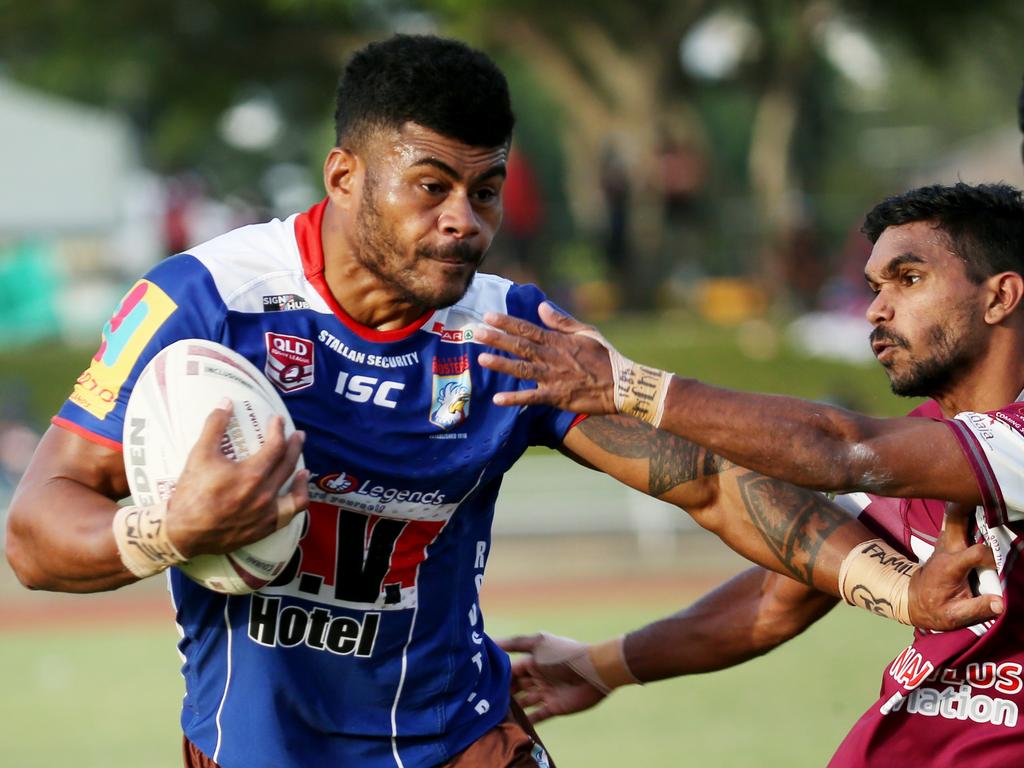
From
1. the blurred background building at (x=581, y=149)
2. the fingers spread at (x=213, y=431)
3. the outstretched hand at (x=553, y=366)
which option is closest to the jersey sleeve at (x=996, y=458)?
the outstretched hand at (x=553, y=366)

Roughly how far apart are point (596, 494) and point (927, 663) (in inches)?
457

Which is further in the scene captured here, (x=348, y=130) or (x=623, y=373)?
(x=348, y=130)

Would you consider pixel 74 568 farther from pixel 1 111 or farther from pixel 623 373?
pixel 1 111

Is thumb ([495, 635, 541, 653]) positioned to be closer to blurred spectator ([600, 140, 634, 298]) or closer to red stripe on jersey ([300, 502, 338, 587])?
red stripe on jersey ([300, 502, 338, 587])

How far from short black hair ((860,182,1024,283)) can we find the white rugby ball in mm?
1786

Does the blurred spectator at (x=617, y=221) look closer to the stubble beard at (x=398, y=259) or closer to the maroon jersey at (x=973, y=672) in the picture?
the maroon jersey at (x=973, y=672)

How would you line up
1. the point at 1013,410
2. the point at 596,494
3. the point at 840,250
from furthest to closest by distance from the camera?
the point at 840,250, the point at 596,494, the point at 1013,410

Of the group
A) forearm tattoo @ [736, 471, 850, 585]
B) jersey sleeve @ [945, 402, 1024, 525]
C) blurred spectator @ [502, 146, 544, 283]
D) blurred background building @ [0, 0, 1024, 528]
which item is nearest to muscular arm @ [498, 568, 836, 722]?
forearm tattoo @ [736, 471, 850, 585]

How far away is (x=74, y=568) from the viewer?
3.49m

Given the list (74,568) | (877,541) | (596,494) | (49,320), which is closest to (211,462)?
(74,568)

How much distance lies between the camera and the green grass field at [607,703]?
27.2 feet

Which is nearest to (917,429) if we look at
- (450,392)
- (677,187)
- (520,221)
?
(450,392)

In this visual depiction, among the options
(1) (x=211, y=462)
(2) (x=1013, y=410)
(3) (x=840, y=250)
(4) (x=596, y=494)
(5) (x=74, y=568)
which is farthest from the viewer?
(3) (x=840, y=250)

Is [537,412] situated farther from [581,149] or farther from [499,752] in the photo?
[581,149]
